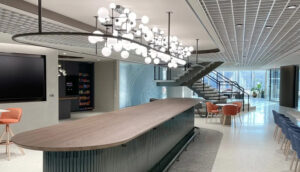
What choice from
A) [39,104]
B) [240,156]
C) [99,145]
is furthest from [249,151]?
[39,104]

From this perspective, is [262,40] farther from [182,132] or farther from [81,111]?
[81,111]

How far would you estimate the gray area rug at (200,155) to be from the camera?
4711 mm

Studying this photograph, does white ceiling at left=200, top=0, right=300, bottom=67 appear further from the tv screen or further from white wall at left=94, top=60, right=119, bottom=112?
white wall at left=94, top=60, right=119, bottom=112

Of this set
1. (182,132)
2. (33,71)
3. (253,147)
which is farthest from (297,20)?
(33,71)

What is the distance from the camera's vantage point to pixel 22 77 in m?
7.58

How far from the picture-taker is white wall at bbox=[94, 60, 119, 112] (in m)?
13.0

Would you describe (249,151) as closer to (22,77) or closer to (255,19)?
(255,19)

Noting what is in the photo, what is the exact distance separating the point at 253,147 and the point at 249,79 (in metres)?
21.0

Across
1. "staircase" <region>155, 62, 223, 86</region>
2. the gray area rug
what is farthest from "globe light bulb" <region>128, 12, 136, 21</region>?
"staircase" <region>155, 62, 223, 86</region>

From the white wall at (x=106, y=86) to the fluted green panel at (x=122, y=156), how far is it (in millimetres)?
7872

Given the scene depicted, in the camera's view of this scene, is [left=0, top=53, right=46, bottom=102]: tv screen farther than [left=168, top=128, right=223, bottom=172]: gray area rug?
Yes

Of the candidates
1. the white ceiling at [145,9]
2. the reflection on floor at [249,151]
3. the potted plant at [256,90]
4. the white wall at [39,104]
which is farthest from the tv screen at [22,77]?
the potted plant at [256,90]

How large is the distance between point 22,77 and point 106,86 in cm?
596

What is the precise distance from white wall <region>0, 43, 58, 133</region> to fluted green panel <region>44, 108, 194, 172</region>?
4.50 m
